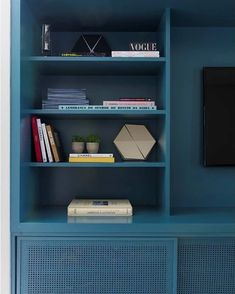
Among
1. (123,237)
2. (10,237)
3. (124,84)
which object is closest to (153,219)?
(123,237)

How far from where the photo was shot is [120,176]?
8.67 ft

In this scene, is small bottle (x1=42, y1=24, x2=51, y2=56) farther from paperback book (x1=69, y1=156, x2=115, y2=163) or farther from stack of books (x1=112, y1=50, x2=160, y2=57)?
paperback book (x1=69, y1=156, x2=115, y2=163)

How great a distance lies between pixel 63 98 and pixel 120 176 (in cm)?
66

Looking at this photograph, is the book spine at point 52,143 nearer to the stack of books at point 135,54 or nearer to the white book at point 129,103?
the white book at point 129,103

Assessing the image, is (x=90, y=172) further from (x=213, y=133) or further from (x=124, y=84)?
(x=213, y=133)

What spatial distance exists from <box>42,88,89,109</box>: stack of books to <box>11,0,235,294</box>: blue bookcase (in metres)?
0.09

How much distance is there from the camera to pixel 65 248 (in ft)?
6.84

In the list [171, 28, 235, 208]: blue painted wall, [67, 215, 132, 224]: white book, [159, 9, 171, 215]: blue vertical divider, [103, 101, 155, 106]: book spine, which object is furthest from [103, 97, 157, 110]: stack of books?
[67, 215, 132, 224]: white book

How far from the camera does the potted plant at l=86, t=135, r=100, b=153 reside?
2434 mm

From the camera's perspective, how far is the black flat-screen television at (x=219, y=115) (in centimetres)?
254

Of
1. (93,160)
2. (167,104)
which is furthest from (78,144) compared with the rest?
(167,104)

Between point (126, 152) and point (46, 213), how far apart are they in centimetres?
63

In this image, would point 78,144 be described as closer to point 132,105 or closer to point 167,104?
point 132,105

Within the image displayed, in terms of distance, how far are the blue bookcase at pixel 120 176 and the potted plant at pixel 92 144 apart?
0.18 meters
